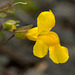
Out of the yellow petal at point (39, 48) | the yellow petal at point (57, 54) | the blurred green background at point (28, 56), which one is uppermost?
the yellow petal at point (39, 48)

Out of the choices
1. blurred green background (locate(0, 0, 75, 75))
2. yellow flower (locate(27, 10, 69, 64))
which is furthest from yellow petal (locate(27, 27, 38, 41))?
blurred green background (locate(0, 0, 75, 75))

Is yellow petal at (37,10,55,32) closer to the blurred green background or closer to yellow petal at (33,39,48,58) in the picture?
yellow petal at (33,39,48,58)

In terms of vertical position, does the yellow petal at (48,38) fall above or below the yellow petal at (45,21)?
below

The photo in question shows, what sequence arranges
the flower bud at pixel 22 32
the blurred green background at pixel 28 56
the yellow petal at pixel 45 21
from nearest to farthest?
the yellow petal at pixel 45 21 < the flower bud at pixel 22 32 < the blurred green background at pixel 28 56

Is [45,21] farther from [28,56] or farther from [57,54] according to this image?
[28,56]

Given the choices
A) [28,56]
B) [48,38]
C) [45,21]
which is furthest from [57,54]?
[28,56]

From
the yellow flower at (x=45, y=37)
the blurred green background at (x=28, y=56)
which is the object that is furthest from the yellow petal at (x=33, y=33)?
the blurred green background at (x=28, y=56)

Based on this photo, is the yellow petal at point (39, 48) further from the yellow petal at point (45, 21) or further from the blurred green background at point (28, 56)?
the blurred green background at point (28, 56)

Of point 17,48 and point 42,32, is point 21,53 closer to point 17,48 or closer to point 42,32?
point 17,48
